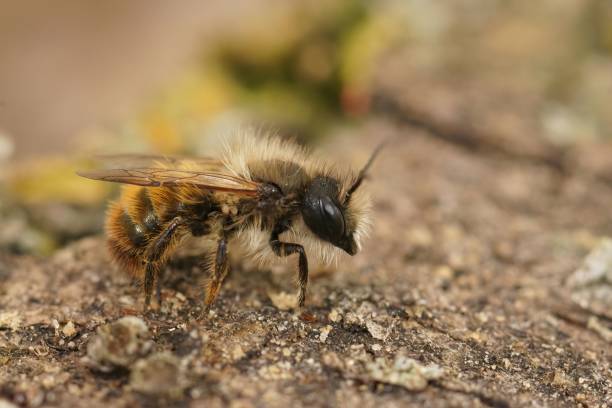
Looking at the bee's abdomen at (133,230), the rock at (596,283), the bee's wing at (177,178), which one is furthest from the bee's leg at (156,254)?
the rock at (596,283)

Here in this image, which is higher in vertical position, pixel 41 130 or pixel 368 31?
pixel 368 31

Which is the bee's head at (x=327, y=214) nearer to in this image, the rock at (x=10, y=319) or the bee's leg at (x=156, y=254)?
the bee's leg at (x=156, y=254)

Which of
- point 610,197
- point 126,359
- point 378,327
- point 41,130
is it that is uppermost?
point 610,197

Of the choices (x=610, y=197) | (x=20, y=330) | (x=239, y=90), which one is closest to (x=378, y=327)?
(x=20, y=330)

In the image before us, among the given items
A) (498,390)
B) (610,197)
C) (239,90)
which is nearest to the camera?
(498,390)

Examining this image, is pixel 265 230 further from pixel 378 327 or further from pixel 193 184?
pixel 378 327

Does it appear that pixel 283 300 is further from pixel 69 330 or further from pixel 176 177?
pixel 69 330
